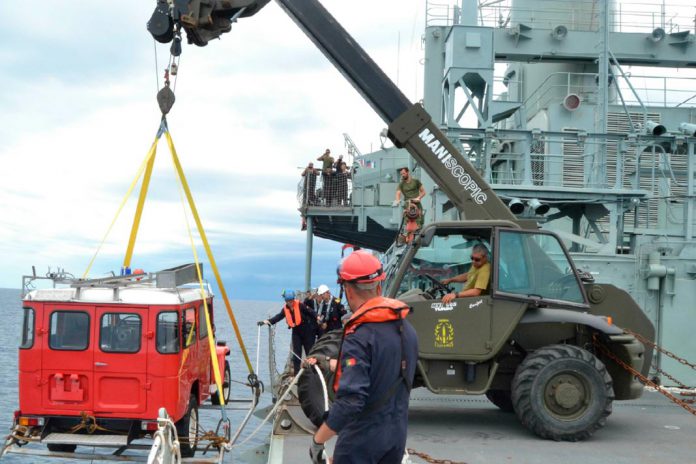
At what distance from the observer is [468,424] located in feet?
33.9

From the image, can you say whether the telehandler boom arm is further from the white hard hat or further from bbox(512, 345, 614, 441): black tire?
the white hard hat

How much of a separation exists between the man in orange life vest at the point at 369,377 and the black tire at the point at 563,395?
16.7ft

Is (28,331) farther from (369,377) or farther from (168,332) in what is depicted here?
(369,377)

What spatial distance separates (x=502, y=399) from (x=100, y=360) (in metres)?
5.40

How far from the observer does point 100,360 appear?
34.7 ft

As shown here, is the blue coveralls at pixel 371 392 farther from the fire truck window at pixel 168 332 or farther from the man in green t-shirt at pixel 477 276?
the fire truck window at pixel 168 332

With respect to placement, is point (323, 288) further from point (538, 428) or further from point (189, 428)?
point (538, 428)

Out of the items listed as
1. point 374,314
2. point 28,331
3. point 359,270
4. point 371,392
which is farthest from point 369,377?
point 28,331

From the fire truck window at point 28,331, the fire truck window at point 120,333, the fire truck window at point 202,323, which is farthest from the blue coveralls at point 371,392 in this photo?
the fire truck window at point 202,323

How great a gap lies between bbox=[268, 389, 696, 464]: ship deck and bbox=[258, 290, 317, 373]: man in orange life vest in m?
3.37

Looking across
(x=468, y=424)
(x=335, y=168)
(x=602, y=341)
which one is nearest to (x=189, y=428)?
(x=468, y=424)

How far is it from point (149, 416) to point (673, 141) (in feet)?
47.1

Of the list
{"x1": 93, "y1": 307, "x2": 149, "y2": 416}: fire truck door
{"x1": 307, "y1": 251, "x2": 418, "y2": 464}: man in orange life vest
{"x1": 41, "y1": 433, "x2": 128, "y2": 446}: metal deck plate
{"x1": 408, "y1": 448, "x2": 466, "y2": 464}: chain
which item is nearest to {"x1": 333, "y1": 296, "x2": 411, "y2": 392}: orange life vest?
{"x1": 307, "y1": 251, "x2": 418, "y2": 464}: man in orange life vest

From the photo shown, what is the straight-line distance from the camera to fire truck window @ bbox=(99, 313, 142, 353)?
34.6ft
